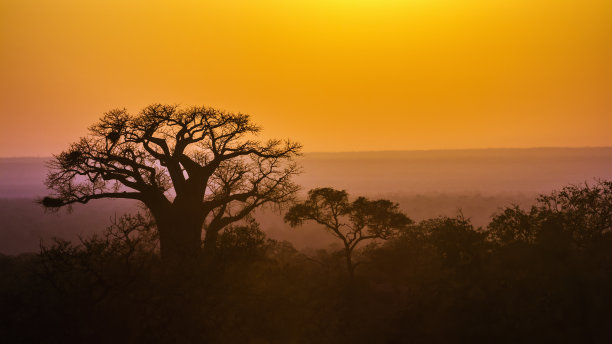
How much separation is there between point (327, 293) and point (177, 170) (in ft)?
37.0

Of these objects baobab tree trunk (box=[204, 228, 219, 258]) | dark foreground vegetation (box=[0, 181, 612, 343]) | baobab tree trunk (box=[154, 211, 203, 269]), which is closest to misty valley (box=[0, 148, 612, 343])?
dark foreground vegetation (box=[0, 181, 612, 343])

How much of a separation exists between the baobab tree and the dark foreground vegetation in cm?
188

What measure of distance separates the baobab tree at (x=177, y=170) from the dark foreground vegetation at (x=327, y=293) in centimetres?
188

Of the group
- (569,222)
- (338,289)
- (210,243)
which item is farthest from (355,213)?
(569,222)

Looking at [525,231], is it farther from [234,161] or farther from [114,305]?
[114,305]

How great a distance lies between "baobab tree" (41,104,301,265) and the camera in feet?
88.2

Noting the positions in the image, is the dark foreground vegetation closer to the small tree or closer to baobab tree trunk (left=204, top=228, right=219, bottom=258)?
baobab tree trunk (left=204, top=228, right=219, bottom=258)

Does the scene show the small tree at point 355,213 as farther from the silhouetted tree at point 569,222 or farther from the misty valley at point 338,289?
the silhouetted tree at point 569,222

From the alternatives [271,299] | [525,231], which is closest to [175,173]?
[271,299]

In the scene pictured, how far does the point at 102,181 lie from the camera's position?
27875 mm

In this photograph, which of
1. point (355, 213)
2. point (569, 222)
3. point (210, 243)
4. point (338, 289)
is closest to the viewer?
point (210, 243)

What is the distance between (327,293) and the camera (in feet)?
106

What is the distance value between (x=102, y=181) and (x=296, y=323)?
12349 mm

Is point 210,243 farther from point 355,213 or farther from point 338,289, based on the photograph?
point 355,213
